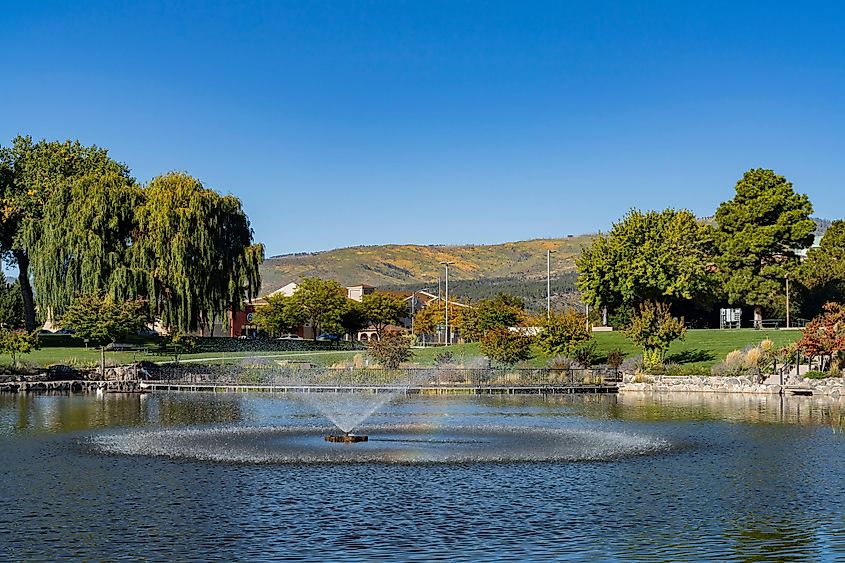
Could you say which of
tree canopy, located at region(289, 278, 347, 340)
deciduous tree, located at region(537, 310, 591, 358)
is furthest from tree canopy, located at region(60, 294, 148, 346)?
tree canopy, located at region(289, 278, 347, 340)

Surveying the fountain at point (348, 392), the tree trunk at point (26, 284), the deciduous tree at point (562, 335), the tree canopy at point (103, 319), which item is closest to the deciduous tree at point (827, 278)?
the deciduous tree at point (562, 335)

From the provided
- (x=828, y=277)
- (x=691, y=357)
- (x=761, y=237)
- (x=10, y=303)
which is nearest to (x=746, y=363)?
(x=691, y=357)

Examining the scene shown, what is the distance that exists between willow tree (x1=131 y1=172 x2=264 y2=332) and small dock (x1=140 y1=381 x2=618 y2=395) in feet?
37.2

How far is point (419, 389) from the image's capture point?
51906 millimetres

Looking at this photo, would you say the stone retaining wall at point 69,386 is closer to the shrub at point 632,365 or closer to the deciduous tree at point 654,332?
the shrub at point 632,365

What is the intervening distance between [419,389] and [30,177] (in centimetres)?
4148

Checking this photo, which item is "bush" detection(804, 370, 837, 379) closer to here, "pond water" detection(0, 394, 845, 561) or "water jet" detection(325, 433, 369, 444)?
"pond water" detection(0, 394, 845, 561)

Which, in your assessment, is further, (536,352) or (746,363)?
(536,352)

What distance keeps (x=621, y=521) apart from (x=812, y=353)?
37952mm

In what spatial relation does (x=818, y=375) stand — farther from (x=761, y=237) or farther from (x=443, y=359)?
(x=761, y=237)

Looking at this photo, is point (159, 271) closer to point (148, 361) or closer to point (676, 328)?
point (148, 361)

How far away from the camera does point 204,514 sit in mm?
17953

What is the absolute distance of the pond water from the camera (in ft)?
51.6

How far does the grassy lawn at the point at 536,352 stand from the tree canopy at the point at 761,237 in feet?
21.0
